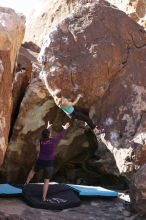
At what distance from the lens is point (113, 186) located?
912 cm

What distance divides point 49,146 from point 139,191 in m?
1.53

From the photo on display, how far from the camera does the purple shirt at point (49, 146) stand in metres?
6.99

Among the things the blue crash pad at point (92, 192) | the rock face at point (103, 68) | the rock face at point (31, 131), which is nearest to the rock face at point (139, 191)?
the blue crash pad at point (92, 192)

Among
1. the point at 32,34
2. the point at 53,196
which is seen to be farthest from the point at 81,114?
the point at 32,34

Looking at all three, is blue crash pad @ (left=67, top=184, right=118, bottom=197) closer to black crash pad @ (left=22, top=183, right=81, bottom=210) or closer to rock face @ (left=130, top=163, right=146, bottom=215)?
black crash pad @ (left=22, top=183, right=81, bottom=210)

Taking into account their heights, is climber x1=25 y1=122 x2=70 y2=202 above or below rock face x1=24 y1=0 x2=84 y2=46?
below

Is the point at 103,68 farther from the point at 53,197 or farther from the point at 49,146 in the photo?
the point at 53,197

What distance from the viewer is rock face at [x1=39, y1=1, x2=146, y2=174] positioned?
28.1ft

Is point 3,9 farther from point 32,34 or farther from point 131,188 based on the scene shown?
point 32,34

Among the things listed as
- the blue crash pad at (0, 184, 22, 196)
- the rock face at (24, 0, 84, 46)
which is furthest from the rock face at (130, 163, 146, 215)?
the rock face at (24, 0, 84, 46)

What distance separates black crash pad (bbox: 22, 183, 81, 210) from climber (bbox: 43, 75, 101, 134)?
5.37ft

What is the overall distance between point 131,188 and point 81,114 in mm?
2433

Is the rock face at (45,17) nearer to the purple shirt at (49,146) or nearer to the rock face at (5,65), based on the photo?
the rock face at (5,65)

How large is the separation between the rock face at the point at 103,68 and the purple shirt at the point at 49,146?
1693 mm
